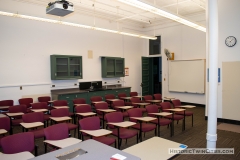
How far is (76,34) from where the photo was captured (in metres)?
7.62

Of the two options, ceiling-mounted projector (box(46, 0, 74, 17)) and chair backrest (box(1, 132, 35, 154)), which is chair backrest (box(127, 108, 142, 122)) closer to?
chair backrest (box(1, 132, 35, 154))

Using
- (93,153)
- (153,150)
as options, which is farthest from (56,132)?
(153,150)

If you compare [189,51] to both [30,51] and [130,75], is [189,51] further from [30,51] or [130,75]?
[30,51]

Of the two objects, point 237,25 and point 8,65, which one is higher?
point 237,25

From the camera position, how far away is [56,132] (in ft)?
9.86

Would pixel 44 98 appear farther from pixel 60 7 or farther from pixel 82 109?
pixel 60 7

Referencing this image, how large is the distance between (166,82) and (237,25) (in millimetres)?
4544

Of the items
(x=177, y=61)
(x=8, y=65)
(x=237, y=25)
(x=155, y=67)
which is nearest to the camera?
(x=237, y=25)

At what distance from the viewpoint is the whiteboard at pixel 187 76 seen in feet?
26.4

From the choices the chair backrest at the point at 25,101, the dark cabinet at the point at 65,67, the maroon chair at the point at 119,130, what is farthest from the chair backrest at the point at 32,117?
the dark cabinet at the point at 65,67

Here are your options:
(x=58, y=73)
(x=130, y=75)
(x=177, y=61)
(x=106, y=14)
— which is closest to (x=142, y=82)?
(x=130, y=75)

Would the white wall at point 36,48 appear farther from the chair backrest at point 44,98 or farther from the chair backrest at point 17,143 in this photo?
the chair backrest at point 17,143

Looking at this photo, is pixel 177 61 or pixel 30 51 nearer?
pixel 30 51

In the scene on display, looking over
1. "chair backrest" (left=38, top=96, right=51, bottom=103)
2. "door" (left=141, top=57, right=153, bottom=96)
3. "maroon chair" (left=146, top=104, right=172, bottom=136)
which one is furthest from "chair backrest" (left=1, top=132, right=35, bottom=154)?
"door" (left=141, top=57, right=153, bottom=96)
